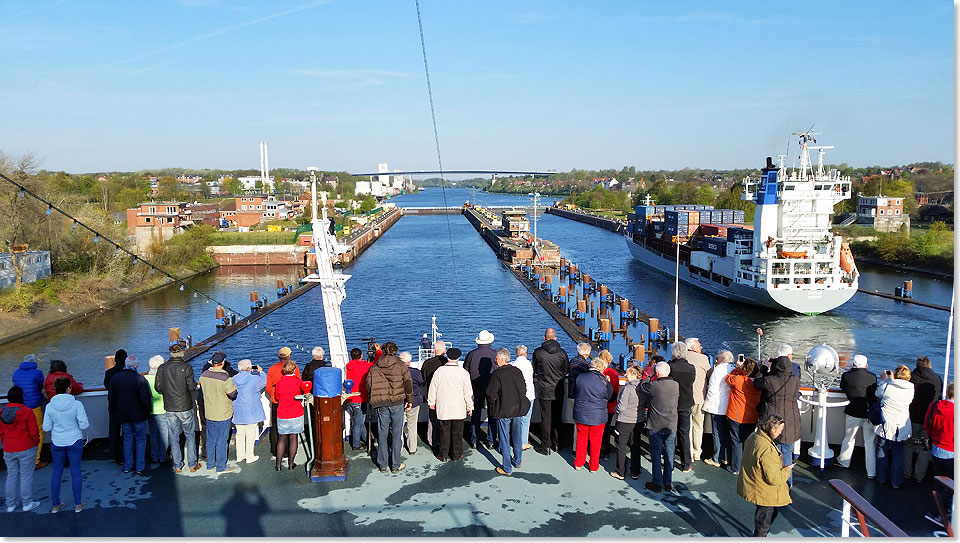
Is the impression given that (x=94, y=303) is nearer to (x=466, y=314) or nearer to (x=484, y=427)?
(x=466, y=314)

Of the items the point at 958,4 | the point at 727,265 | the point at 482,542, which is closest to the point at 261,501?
the point at 482,542

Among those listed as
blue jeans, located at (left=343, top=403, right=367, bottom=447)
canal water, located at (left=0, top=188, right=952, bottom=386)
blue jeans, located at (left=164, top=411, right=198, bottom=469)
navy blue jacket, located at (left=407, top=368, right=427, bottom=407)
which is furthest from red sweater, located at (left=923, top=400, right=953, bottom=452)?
canal water, located at (left=0, top=188, right=952, bottom=386)

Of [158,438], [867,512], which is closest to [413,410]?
[158,438]

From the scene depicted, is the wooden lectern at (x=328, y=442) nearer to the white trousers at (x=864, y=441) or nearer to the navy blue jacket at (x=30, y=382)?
the navy blue jacket at (x=30, y=382)

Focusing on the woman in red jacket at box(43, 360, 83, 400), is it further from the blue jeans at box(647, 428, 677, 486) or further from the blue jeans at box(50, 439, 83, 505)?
the blue jeans at box(647, 428, 677, 486)

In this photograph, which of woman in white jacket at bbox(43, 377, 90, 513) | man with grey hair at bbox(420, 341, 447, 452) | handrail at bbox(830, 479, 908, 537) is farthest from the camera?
man with grey hair at bbox(420, 341, 447, 452)

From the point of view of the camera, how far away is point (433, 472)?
5961 millimetres

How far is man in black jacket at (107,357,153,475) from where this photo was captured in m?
5.93

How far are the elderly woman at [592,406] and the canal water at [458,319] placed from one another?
2213 centimetres

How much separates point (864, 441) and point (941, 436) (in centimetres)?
82

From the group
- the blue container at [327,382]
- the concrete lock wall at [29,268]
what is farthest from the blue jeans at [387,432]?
the concrete lock wall at [29,268]

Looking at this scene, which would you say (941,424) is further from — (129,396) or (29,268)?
(29,268)

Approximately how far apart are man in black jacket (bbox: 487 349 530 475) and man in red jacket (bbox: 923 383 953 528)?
10.6 feet

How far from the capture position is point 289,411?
19.6 ft
